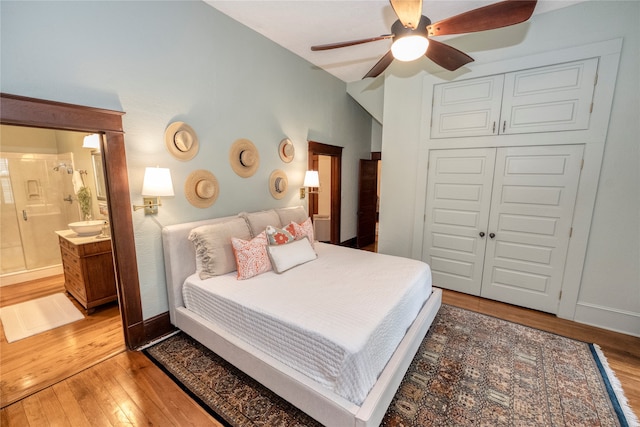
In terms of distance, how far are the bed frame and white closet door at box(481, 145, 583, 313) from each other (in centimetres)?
108

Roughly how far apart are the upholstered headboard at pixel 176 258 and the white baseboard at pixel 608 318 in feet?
13.1

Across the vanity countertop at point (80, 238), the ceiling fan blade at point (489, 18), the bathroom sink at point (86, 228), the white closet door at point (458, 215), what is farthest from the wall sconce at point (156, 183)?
the white closet door at point (458, 215)

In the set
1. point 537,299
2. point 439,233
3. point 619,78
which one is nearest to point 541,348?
point 537,299

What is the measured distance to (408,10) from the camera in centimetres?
149

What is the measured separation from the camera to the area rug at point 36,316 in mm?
2514

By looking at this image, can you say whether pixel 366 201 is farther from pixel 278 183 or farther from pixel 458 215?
pixel 278 183

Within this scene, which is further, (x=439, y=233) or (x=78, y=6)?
(x=439, y=233)

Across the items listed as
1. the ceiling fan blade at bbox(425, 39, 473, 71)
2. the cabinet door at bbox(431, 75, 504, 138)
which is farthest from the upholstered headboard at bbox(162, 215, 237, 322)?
the cabinet door at bbox(431, 75, 504, 138)

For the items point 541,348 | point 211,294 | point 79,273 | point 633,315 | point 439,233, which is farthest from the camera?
point 439,233

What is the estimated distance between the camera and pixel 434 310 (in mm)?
2564

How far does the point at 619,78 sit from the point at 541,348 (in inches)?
100

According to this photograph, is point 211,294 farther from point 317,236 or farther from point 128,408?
point 317,236

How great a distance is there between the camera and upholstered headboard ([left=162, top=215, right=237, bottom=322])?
2355mm

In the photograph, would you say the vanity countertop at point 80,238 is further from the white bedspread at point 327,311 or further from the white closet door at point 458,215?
the white closet door at point 458,215
